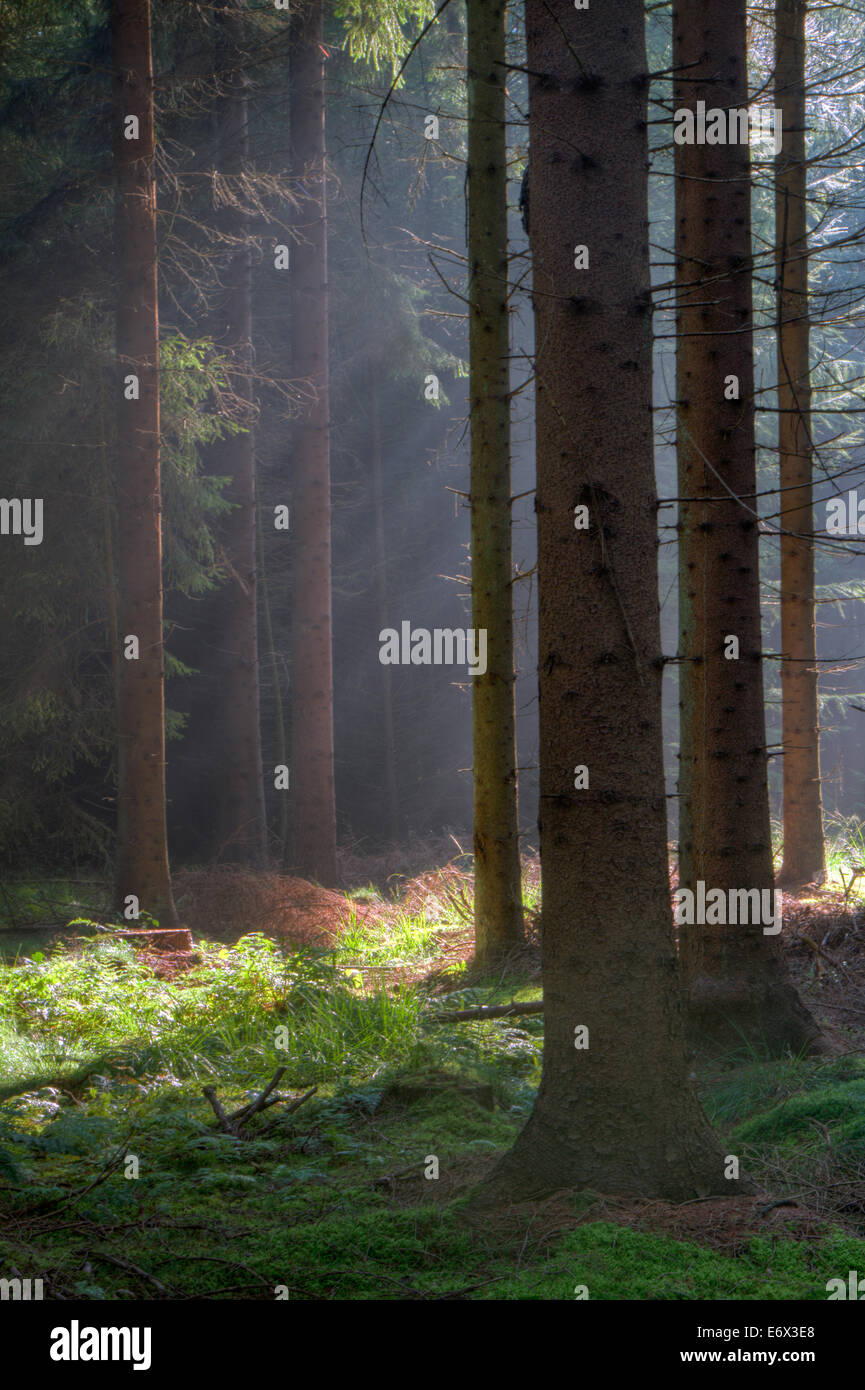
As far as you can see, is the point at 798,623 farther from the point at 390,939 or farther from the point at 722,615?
the point at 722,615

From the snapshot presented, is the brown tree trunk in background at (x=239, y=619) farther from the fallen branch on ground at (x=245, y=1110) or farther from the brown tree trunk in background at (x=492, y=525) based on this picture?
the fallen branch on ground at (x=245, y=1110)

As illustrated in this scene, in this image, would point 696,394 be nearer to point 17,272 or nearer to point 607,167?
point 607,167

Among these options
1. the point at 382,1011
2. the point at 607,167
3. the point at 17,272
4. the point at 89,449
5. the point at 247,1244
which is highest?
the point at 17,272

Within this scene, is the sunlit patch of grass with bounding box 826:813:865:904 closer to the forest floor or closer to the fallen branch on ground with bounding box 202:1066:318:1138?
the forest floor

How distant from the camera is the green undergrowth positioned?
10.8 ft

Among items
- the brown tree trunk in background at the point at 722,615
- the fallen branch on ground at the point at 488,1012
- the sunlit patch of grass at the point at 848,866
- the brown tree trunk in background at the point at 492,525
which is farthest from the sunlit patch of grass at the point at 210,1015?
the sunlit patch of grass at the point at 848,866

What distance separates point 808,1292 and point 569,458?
279 centimetres

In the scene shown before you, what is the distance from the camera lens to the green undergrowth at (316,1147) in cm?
330

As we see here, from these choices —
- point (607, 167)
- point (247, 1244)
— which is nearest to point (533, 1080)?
point (247, 1244)

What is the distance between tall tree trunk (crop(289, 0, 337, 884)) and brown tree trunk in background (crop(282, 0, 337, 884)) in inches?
0.5

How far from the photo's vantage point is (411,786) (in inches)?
961

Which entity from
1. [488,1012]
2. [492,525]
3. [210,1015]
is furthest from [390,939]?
[492,525]

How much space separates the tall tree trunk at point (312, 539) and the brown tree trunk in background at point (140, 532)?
4072mm

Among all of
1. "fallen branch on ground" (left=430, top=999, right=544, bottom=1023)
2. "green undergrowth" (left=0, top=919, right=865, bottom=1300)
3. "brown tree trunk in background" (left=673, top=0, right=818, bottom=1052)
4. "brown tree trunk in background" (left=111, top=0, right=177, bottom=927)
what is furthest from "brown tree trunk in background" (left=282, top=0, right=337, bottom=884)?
"brown tree trunk in background" (left=673, top=0, right=818, bottom=1052)
